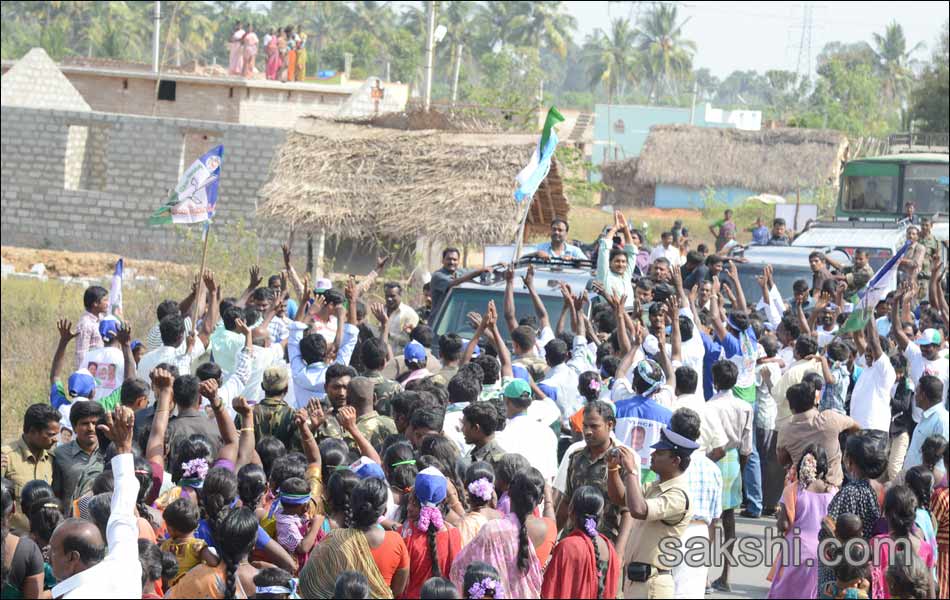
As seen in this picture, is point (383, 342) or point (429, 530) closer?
point (429, 530)

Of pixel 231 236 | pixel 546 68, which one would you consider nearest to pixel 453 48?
pixel 546 68

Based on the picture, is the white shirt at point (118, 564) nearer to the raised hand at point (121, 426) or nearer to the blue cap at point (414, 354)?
the raised hand at point (121, 426)

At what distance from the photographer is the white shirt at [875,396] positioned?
31.1 feet

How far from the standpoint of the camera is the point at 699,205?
51.1 meters

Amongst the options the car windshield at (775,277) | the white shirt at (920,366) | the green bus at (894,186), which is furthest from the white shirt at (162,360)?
the green bus at (894,186)

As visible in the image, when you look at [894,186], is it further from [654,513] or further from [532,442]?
[654,513]

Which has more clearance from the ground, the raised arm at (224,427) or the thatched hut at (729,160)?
the thatched hut at (729,160)

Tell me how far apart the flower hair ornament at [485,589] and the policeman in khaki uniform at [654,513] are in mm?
928

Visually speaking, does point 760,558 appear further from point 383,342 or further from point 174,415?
point 174,415

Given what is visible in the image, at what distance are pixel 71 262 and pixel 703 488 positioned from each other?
22.1m

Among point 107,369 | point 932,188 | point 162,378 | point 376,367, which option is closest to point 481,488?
point 162,378

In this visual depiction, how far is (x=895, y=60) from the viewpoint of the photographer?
9669 centimetres

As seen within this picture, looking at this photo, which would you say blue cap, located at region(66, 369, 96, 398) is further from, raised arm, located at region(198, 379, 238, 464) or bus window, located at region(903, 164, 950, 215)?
bus window, located at region(903, 164, 950, 215)

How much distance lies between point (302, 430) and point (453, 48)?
84070 mm
